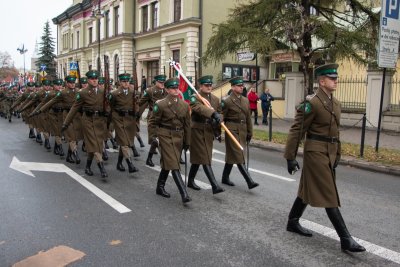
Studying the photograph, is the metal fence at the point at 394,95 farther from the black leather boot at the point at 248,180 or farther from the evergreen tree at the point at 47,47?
the evergreen tree at the point at 47,47

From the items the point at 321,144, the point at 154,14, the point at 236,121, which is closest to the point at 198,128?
A: the point at 236,121

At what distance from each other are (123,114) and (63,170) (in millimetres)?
1713

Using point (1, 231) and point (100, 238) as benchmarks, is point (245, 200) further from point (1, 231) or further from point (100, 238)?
point (1, 231)

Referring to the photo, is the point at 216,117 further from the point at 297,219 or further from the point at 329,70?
the point at 329,70

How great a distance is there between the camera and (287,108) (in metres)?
20.7

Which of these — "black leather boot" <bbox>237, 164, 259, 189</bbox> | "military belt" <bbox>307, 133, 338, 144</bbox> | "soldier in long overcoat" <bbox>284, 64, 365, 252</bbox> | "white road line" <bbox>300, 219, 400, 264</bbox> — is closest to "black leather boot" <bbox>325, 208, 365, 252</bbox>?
"soldier in long overcoat" <bbox>284, 64, 365, 252</bbox>

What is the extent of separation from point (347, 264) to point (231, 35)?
10096 mm

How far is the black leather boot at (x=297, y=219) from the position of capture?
16.7ft

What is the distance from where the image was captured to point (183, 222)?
18.4 feet

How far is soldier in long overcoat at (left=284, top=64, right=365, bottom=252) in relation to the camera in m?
4.66

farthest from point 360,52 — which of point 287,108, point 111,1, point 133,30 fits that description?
point 111,1

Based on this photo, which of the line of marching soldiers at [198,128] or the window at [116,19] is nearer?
the line of marching soldiers at [198,128]

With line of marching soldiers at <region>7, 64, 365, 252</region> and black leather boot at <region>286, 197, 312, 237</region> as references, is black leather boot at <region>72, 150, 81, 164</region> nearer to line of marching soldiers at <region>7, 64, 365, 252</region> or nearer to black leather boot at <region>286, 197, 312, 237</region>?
line of marching soldiers at <region>7, 64, 365, 252</region>

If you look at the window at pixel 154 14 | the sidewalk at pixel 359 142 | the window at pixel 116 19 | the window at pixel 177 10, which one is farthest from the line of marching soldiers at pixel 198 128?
the window at pixel 116 19
